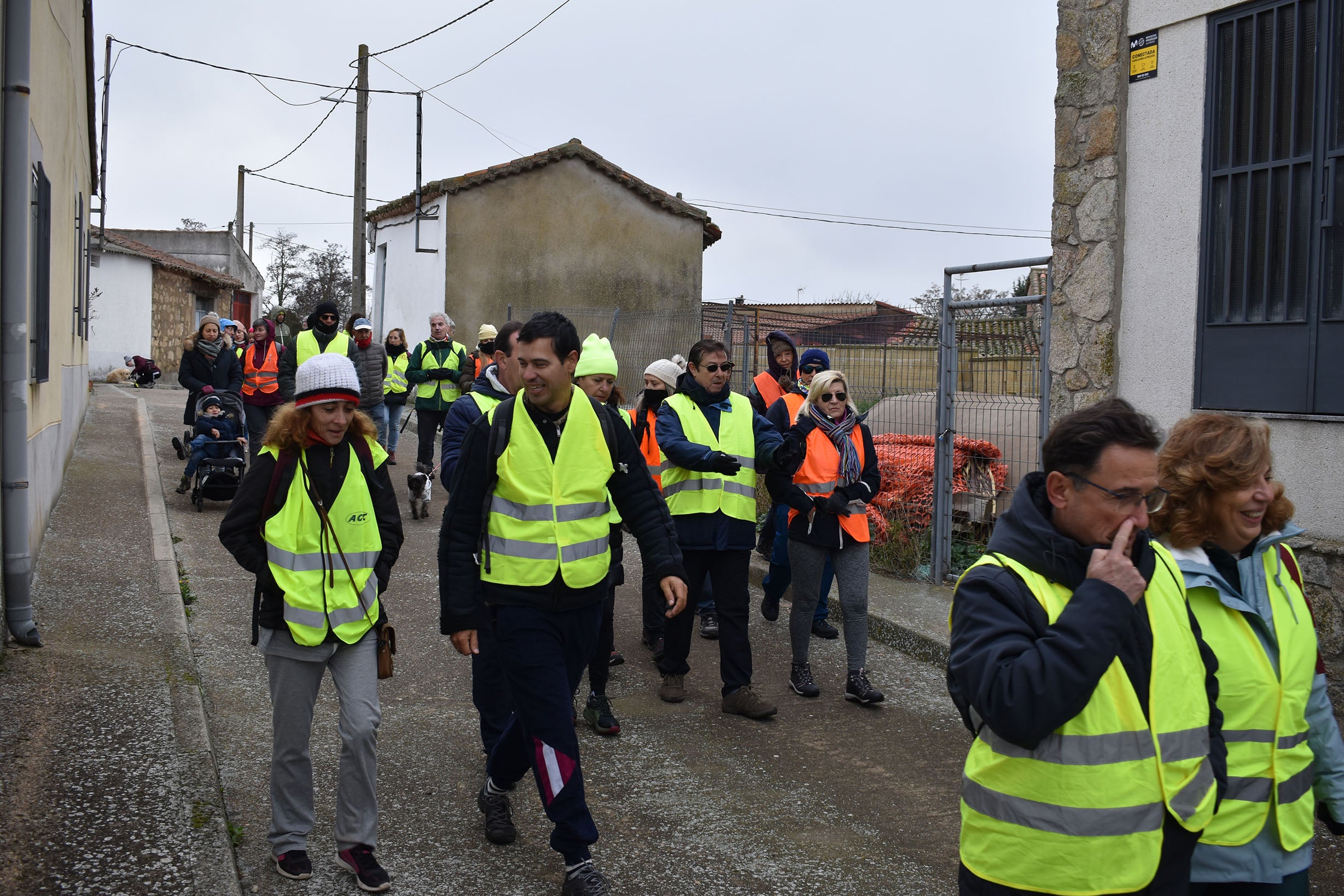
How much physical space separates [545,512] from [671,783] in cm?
164

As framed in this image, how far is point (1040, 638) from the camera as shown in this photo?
85.4 inches

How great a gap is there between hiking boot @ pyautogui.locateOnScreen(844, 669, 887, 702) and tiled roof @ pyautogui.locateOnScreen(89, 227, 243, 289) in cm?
2946

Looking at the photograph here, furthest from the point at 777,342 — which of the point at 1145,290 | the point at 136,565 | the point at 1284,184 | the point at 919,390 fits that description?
the point at 136,565

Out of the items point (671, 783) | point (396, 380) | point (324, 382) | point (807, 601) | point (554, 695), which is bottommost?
point (671, 783)

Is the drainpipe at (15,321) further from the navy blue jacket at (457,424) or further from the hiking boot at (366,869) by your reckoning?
the hiking boot at (366,869)

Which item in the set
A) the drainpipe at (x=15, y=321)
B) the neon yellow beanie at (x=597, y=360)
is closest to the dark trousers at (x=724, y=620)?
the neon yellow beanie at (x=597, y=360)

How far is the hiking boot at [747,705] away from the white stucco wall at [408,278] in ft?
64.8

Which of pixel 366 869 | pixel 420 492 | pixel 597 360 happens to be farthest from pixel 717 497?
pixel 420 492

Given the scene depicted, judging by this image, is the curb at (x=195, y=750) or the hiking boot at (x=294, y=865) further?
the hiking boot at (x=294, y=865)

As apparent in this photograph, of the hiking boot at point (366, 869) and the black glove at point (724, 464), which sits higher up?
the black glove at point (724, 464)

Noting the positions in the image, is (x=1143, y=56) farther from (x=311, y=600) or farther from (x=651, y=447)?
(x=311, y=600)

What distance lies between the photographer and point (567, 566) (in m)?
3.83

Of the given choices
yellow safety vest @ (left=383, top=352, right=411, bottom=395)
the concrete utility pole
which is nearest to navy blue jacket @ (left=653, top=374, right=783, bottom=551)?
yellow safety vest @ (left=383, top=352, right=411, bottom=395)

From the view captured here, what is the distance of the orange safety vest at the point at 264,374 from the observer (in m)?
10.9
